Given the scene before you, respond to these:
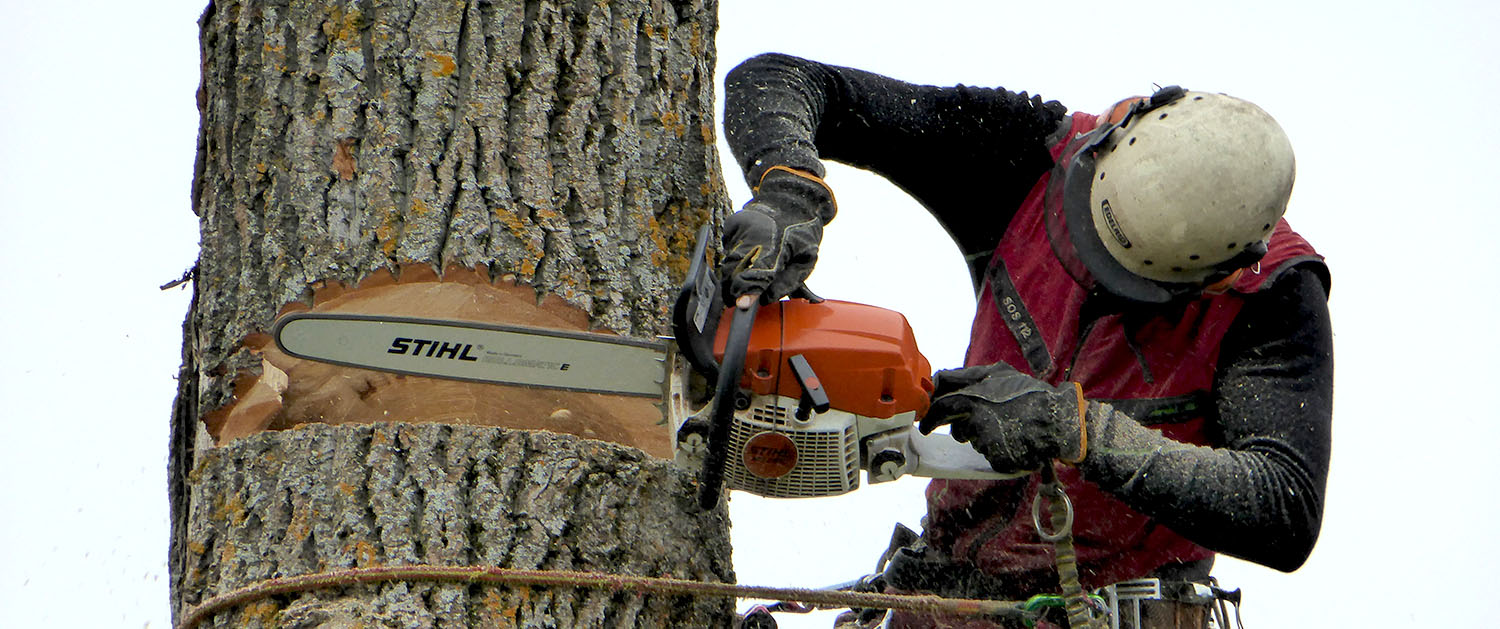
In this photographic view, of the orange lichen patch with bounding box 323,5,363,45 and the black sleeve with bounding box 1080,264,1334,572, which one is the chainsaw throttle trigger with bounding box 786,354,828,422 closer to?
the black sleeve with bounding box 1080,264,1334,572

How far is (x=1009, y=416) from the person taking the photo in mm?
2342

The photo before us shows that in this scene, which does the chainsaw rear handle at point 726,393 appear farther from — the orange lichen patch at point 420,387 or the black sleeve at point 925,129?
the black sleeve at point 925,129

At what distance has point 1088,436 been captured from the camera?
8.05 feet

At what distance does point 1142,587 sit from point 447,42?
1700mm

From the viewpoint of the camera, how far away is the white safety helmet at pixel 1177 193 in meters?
2.54

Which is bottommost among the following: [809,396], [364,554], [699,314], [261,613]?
[261,613]

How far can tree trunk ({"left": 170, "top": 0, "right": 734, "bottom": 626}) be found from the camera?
1989 mm

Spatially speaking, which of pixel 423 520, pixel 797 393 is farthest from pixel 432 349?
pixel 797 393

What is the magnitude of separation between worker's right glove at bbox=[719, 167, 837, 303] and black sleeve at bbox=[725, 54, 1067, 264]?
0.82ft

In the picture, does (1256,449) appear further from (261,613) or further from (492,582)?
(261,613)

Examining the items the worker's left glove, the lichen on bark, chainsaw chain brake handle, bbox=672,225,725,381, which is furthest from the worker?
the lichen on bark

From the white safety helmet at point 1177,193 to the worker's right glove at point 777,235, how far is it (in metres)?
0.61

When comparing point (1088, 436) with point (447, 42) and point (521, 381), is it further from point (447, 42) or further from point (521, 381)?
point (447, 42)

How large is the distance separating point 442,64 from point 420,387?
505 mm
